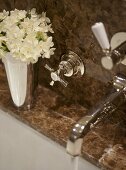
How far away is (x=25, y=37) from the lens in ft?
3.09

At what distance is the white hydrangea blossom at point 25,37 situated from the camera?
929mm

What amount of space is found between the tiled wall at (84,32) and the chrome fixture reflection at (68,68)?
0.02 m

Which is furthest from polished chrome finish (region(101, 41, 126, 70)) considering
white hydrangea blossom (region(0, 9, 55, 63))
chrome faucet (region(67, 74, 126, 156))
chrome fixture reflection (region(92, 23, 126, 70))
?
white hydrangea blossom (region(0, 9, 55, 63))

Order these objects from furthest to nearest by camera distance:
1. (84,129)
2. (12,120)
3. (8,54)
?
1. (12,120)
2. (8,54)
3. (84,129)

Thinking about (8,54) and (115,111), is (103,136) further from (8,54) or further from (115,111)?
(8,54)

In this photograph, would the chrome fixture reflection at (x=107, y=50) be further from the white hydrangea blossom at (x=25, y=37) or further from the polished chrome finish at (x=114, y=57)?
the white hydrangea blossom at (x=25, y=37)

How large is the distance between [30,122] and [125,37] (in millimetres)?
366

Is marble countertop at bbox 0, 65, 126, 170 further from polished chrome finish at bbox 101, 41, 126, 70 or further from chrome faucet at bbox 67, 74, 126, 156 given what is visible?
polished chrome finish at bbox 101, 41, 126, 70

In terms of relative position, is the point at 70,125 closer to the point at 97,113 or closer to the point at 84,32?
the point at 97,113

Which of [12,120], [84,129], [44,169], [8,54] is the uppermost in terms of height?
[8,54]

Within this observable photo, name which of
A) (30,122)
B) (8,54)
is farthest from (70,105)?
(8,54)

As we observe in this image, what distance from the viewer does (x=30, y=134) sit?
106 centimetres

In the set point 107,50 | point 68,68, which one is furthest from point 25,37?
point 107,50

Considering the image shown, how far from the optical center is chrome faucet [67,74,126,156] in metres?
0.83
